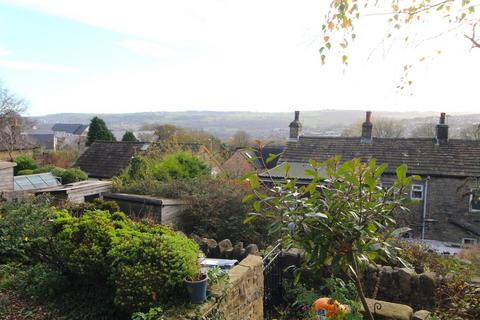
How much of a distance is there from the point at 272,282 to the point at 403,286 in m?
2.26

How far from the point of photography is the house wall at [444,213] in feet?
59.0

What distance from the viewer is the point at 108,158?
21156 mm

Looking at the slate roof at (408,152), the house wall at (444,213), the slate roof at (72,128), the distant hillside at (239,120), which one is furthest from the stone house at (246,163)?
the slate roof at (72,128)

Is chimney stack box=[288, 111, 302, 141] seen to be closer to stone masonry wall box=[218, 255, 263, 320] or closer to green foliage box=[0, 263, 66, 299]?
stone masonry wall box=[218, 255, 263, 320]

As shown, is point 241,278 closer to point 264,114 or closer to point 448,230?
point 448,230

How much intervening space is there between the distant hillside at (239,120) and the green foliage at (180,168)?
127ft

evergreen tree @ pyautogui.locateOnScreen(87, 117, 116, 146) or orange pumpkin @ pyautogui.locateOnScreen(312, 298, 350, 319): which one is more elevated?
evergreen tree @ pyautogui.locateOnScreen(87, 117, 116, 146)

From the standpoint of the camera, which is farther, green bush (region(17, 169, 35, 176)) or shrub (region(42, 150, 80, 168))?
shrub (region(42, 150, 80, 168))

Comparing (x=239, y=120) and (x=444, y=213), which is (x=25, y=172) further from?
(x=239, y=120)

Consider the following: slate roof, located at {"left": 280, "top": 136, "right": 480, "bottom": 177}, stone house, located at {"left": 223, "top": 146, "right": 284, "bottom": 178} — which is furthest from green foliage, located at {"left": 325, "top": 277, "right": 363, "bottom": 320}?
slate roof, located at {"left": 280, "top": 136, "right": 480, "bottom": 177}

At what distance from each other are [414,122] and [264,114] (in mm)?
61250

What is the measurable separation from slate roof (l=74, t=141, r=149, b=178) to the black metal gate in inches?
582

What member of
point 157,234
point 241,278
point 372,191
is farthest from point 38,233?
point 372,191

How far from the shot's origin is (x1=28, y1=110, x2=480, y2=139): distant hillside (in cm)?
6424
